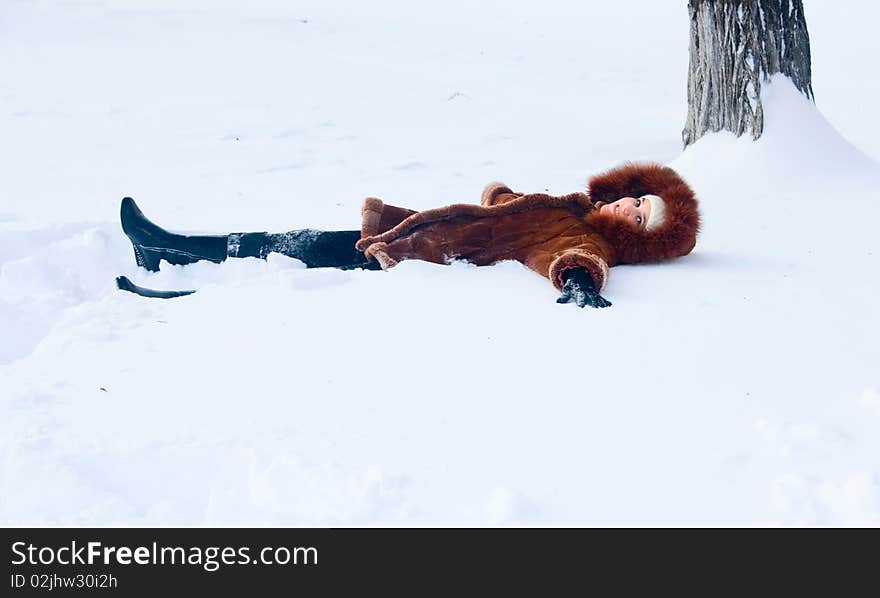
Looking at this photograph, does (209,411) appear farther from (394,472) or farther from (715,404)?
(715,404)

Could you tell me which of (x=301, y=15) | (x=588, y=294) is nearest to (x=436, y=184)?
(x=588, y=294)

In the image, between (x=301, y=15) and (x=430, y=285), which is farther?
(x=301, y=15)

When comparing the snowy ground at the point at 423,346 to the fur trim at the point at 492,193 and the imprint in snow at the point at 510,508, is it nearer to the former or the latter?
the imprint in snow at the point at 510,508

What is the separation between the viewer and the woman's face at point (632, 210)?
4.28 metres

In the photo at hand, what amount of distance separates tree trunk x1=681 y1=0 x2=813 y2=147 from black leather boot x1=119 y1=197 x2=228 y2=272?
3.11m

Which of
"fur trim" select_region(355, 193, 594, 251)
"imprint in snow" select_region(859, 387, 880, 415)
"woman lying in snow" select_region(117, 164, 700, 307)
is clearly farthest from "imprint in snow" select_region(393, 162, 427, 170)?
"imprint in snow" select_region(859, 387, 880, 415)

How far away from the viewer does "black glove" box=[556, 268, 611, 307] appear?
3736 mm

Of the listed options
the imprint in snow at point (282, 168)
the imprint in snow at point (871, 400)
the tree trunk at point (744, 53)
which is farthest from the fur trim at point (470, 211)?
the imprint in snow at point (282, 168)

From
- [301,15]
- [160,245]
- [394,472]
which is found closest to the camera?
[394,472]

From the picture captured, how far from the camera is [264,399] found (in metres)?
3.10

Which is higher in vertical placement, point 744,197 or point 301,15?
point 301,15

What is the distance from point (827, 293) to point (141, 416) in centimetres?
263

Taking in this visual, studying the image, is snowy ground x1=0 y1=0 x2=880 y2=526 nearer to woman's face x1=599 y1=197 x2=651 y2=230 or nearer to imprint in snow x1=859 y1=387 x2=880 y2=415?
imprint in snow x1=859 y1=387 x2=880 y2=415

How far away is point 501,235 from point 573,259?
1.76 ft
